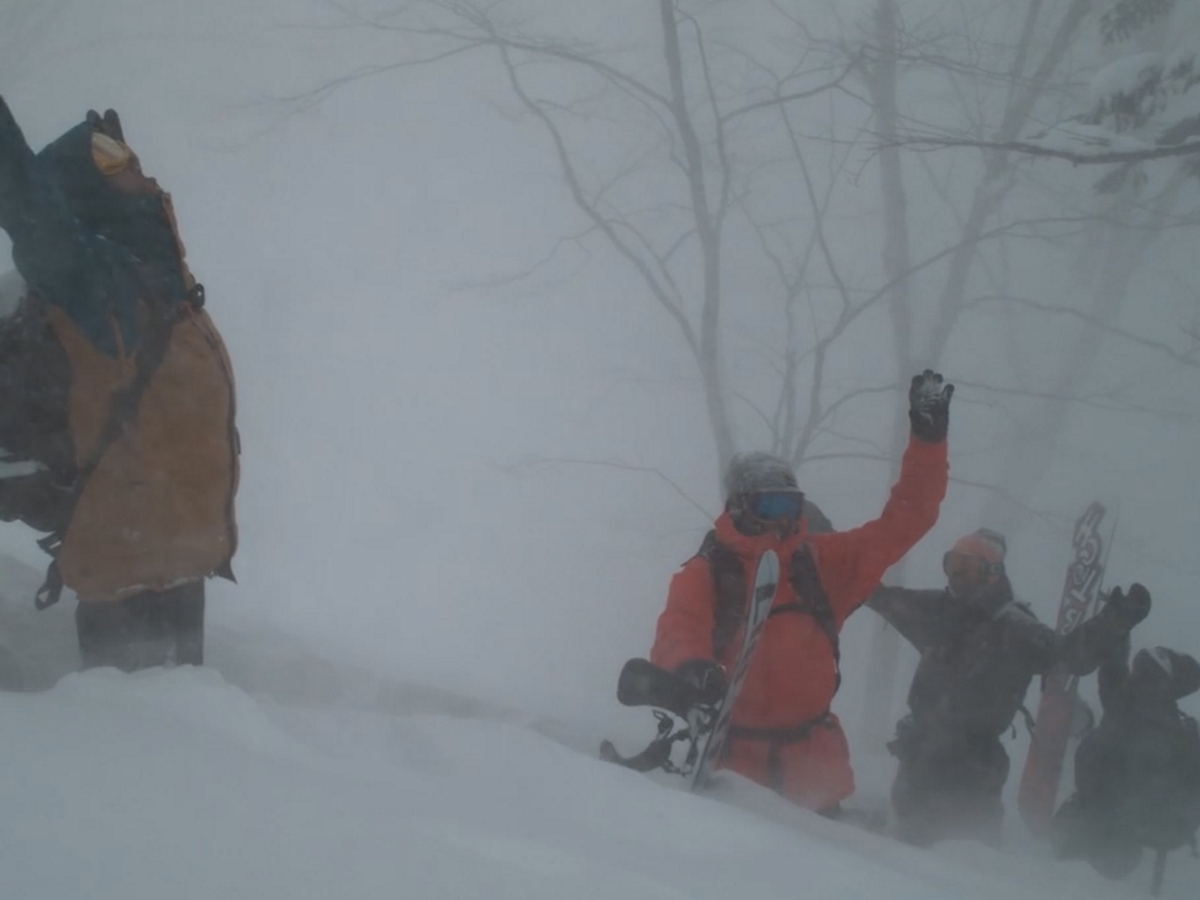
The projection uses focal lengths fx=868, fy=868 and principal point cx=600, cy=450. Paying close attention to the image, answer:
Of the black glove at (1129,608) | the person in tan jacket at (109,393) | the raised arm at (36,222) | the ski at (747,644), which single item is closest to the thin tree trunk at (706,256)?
the black glove at (1129,608)

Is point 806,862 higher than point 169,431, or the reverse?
point 169,431

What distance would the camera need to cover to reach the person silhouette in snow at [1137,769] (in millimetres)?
3791

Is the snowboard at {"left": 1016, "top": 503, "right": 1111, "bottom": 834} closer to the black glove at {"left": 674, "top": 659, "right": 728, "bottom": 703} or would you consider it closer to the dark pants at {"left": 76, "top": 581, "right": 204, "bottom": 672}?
the black glove at {"left": 674, "top": 659, "right": 728, "bottom": 703}

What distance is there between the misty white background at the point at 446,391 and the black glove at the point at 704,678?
2288 mm

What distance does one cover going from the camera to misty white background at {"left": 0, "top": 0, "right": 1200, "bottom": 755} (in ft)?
54.1

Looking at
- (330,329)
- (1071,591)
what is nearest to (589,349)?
(330,329)

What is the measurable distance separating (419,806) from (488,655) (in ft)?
46.6

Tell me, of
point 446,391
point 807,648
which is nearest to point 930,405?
point 807,648

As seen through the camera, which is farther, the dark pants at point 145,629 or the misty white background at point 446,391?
the misty white background at point 446,391

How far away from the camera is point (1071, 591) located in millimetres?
5785

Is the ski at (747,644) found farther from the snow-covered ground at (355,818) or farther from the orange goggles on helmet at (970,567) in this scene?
the orange goggles on helmet at (970,567)

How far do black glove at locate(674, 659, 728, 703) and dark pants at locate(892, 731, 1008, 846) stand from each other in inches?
80.4

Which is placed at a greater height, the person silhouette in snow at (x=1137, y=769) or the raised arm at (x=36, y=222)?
the raised arm at (x=36, y=222)

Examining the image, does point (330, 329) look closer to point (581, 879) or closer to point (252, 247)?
point (252, 247)
